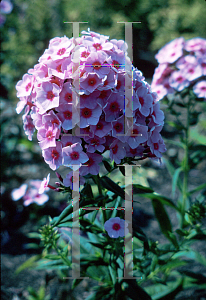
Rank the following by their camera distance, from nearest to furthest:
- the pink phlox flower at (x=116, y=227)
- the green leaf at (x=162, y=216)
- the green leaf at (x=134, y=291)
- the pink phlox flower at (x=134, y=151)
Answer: the pink phlox flower at (x=134, y=151) → the pink phlox flower at (x=116, y=227) → the green leaf at (x=134, y=291) → the green leaf at (x=162, y=216)

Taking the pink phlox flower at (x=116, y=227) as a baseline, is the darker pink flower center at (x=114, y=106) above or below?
above

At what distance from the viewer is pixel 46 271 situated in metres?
1.99

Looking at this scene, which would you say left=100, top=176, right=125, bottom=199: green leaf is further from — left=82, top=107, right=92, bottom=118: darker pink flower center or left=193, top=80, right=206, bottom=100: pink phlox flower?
left=193, top=80, right=206, bottom=100: pink phlox flower

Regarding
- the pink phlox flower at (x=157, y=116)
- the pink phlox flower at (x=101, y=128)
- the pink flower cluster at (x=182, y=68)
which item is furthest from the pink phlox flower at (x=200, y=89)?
the pink phlox flower at (x=101, y=128)

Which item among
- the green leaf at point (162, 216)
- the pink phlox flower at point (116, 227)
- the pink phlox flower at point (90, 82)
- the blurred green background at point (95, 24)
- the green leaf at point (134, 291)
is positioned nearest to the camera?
the pink phlox flower at point (90, 82)

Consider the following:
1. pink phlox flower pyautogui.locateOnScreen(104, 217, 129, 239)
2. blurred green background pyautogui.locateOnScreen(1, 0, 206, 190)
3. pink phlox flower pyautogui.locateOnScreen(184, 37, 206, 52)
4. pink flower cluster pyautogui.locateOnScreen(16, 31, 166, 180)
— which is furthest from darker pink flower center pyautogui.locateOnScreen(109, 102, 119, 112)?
blurred green background pyautogui.locateOnScreen(1, 0, 206, 190)

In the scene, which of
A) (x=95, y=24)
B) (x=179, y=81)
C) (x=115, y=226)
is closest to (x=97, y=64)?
(x=115, y=226)

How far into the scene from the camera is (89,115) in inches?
33.9

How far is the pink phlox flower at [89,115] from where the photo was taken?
849mm

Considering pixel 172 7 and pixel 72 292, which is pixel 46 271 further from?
pixel 172 7

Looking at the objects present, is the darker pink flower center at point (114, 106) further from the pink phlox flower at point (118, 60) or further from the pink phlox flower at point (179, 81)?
the pink phlox flower at point (179, 81)

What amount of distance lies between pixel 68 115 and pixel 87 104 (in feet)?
0.24

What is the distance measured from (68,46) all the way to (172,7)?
3.97 metres

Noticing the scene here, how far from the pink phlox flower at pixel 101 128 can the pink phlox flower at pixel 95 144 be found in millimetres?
25
